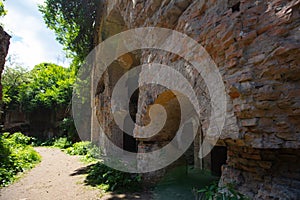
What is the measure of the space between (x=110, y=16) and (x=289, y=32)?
8.17 m

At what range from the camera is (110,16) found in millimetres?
9070

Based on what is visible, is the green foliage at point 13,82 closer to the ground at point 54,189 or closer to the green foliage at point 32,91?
the green foliage at point 32,91

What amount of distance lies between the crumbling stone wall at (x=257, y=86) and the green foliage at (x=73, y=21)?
9.74 meters

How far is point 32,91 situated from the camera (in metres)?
22.6

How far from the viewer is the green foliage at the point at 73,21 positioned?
11.4 meters

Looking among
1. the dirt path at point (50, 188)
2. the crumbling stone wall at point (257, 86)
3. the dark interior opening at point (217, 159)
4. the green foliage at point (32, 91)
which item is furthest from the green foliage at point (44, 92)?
the crumbling stone wall at point (257, 86)

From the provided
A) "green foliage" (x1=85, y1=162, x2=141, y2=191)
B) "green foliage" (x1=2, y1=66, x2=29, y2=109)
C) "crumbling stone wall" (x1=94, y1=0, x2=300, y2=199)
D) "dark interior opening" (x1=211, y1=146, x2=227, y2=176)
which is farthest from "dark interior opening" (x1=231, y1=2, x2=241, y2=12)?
"green foliage" (x1=2, y1=66, x2=29, y2=109)

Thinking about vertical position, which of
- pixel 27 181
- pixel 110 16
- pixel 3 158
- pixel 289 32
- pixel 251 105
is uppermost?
pixel 110 16

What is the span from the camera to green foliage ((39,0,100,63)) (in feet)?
37.4

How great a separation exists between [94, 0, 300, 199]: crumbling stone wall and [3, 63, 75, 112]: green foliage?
21.3 metres

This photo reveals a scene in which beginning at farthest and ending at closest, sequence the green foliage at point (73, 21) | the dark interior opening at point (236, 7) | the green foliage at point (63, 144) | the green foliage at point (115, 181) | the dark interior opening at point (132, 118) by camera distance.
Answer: the green foliage at point (63, 144) → the green foliage at point (73, 21) → the dark interior opening at point (132, 118) → the green foliage at point (115, 181) → the dark interior opening at point (236, 7)

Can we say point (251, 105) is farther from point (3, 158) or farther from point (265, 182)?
point (3, 158)

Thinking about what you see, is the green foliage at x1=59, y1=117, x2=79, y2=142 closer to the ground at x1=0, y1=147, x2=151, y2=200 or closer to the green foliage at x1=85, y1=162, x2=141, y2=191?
the ground at x1=0, y1=147, x2=151, y2=200

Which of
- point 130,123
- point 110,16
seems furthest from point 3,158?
point 110,16
